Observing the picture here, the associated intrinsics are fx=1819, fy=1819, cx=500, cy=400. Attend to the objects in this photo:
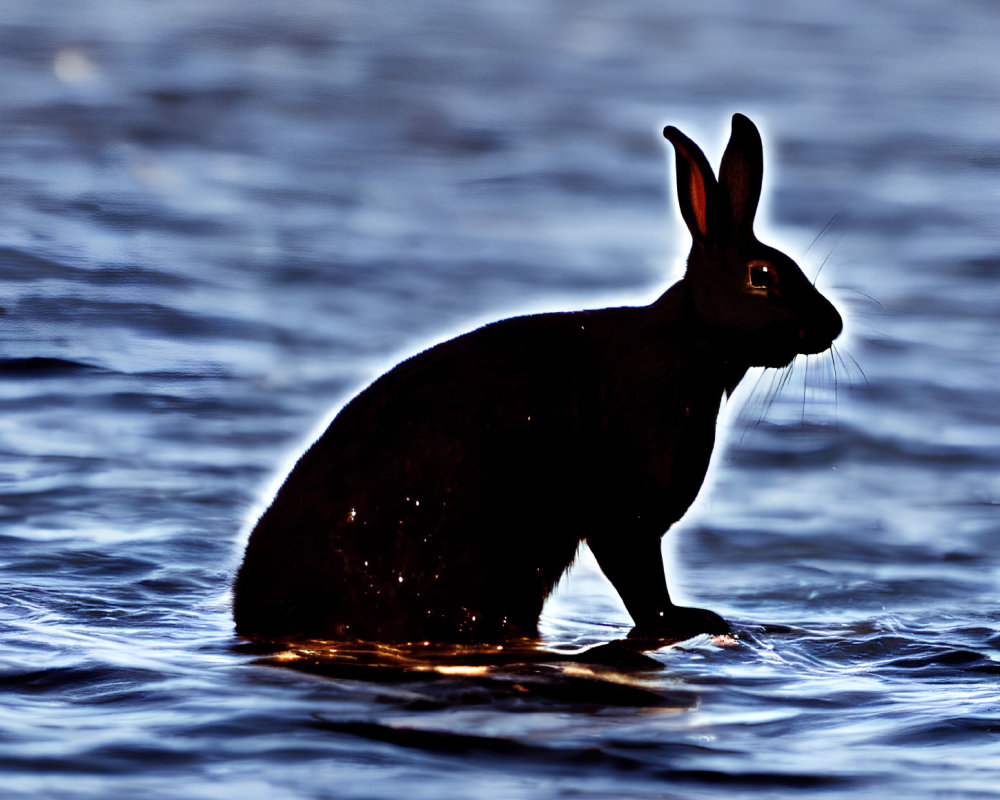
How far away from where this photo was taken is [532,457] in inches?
225

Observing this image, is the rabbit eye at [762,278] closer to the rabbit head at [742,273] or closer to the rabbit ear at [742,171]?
the rabbit head at [742,273]

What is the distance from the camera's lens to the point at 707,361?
5918 mm

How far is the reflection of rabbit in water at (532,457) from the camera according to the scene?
5.53 meters

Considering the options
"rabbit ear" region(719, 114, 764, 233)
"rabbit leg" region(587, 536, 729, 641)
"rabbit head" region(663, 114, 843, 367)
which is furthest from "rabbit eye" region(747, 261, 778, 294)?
"rabbit leg" region(587, 536, 729, 641)

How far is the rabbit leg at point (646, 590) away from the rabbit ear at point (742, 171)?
110 cm

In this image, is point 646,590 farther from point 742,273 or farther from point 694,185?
point 694,185

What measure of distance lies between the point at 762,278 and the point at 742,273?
0.22 ft

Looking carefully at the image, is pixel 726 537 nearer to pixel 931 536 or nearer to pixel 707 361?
pixel 931 536

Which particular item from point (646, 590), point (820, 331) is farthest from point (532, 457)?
point (820, 331)

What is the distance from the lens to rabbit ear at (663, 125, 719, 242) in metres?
5.82

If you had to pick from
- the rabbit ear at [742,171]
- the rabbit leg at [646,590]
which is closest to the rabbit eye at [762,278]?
the rabbit ear at [742,171]

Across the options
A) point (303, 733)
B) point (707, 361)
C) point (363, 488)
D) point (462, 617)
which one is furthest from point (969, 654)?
point (303, 733)

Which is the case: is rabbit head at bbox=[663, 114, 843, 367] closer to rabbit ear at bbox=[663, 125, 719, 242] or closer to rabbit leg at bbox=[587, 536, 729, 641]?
rabbit ear at bbox=[663, 125, 719, 242]

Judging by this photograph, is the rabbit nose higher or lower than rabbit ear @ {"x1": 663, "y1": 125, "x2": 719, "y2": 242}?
lower
